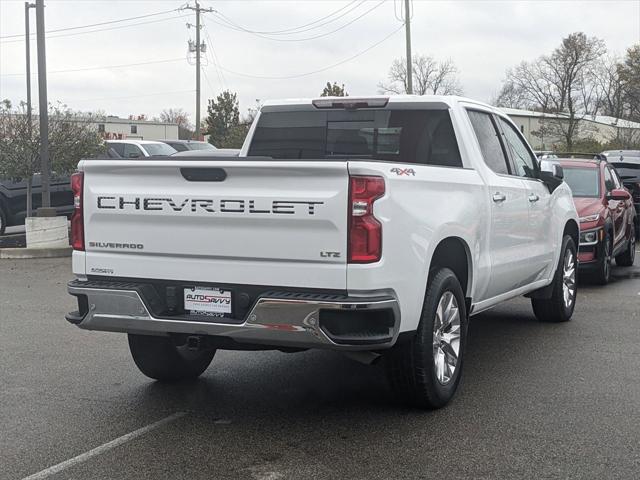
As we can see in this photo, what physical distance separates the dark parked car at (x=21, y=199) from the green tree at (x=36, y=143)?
Result: 2.12 ft

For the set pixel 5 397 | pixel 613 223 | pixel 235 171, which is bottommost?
pixel 5 397

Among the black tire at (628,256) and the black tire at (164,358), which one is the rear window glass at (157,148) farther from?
the black tire at (164,358)

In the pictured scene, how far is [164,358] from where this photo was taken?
19.1 feet

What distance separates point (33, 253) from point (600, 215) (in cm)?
938

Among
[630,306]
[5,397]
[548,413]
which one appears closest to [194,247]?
[5,397]

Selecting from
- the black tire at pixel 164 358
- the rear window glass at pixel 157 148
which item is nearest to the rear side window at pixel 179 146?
the rear window glass at pixel 157 148

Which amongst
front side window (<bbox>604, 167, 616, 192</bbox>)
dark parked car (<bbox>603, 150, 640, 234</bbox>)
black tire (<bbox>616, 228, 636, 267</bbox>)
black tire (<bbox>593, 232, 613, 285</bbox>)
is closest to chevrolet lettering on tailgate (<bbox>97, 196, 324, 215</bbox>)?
black tire (<bbox>593, 232, 613, 285</bbox>)

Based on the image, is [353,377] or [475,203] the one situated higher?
[475,203]

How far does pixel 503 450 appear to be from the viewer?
14.6 feet

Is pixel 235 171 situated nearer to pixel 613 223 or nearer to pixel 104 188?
pixel 104 188

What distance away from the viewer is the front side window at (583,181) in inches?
451

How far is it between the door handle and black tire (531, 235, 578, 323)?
1.94 meters

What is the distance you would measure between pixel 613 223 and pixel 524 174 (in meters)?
4.81

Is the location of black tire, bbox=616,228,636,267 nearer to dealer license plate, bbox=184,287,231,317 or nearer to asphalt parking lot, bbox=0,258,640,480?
asphalt parking lot, bbox=0,258,640,480
